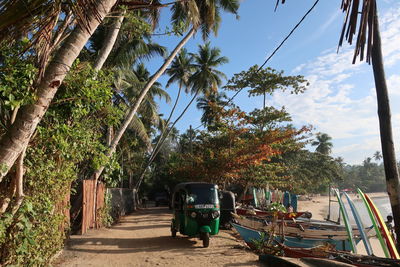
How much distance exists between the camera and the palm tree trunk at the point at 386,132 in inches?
169

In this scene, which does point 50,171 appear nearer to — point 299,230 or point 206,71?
point 299,230

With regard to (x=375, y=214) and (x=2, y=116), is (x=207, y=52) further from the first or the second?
(x=2, y=116)

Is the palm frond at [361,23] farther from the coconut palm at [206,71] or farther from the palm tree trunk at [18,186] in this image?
the coconut palm at [206,71]

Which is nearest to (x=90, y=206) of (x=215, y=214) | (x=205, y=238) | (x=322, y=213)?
(x=205, y=238)

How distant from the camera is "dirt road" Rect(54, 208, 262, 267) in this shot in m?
7.19

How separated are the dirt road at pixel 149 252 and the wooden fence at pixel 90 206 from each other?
1.51ft

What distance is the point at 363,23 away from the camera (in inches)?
86.7

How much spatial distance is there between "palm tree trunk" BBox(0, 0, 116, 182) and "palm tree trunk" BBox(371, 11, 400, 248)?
3982 mm

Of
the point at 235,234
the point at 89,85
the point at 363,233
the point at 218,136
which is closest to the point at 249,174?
the point at 218,136

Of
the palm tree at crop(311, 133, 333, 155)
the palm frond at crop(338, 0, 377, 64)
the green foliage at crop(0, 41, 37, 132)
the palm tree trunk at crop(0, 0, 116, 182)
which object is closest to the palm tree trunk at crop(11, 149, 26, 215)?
the green foliage at crop(0, 41, 37, 132)

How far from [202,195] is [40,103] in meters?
6.59

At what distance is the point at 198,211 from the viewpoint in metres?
8.95

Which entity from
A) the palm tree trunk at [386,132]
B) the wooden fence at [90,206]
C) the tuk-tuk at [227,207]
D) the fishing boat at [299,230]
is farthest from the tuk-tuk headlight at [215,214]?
the palm tree trunk at [386,132]

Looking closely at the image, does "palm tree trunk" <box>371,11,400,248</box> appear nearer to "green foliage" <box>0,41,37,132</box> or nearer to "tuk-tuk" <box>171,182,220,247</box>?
"green foliage" <box>0,41,37,132</box>
